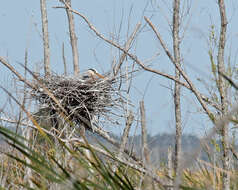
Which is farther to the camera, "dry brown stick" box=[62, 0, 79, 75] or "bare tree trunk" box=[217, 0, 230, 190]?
"dry brown stick" box=[62, 0, 79, 75]

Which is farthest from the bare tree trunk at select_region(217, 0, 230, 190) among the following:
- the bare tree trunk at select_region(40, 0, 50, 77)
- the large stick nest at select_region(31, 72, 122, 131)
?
the bare tree trunk at select_region(40, 0, 50, 77)

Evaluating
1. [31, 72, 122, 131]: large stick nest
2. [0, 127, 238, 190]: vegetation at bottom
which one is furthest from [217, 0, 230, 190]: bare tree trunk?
[31, 72, 122, 131]: large stick nest

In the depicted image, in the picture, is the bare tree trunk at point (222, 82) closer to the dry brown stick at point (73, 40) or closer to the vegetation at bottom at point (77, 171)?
the vegetation at bottom at point (77, 171)

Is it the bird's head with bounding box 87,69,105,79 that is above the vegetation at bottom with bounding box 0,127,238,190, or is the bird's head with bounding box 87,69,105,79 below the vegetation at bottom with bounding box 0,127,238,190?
above

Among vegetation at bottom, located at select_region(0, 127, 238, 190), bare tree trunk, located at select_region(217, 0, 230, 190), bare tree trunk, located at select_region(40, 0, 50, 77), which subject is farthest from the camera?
bare tree trunk, located at select_region(40, 0, 50, 77)

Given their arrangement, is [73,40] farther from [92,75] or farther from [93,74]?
[92,75]

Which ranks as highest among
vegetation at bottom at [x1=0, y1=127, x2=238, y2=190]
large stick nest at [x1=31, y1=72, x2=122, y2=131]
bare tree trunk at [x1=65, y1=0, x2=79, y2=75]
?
bare tree trunk at [x1=65, y1=0, x2=79, y2=75]

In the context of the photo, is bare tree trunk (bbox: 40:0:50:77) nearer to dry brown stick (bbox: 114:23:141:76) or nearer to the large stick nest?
the large stick nest

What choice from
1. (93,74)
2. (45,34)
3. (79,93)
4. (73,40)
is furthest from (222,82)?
(45,34)

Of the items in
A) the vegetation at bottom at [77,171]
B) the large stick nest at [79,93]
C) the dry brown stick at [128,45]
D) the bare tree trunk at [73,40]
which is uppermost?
the bare tree trunk at [73,40]

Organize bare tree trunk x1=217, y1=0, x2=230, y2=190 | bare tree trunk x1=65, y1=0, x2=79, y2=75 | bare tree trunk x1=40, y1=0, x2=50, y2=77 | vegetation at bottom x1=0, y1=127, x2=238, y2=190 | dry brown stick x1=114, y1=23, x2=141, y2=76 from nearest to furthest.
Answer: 1. vegetation at bottom x1=0, y1=127, x2=238, y2=190
2. bare tree trunk x1=217, y1=0, x2=230, y2=190
3. dry brown stick x1=114, y1=23, x2=141, y2=76
4. bare tree trunk x1=40, y1=0, x2=50, y2=77
5. bare tree trunk x1=65, y1=0, x2=79, y2=75

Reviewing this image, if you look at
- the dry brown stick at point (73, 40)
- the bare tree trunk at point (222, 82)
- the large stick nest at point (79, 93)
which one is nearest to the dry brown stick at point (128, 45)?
the large stick nest at point (79, 93)

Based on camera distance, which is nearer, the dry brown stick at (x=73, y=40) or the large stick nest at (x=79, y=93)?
the large stick nest at (x=79, y=93)

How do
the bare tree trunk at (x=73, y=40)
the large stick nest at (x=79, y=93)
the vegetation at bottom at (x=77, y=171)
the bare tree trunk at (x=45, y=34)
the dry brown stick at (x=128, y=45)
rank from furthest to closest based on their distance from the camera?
the bare tree trunk at (x=73, y=40)
the bare tree trunk at (x=45, y=34)
the large stick nest at (x=79, y=93)
the dry brown stick at (x=128, y=45)
the vegetation at bottom at (x=77, y=171)
